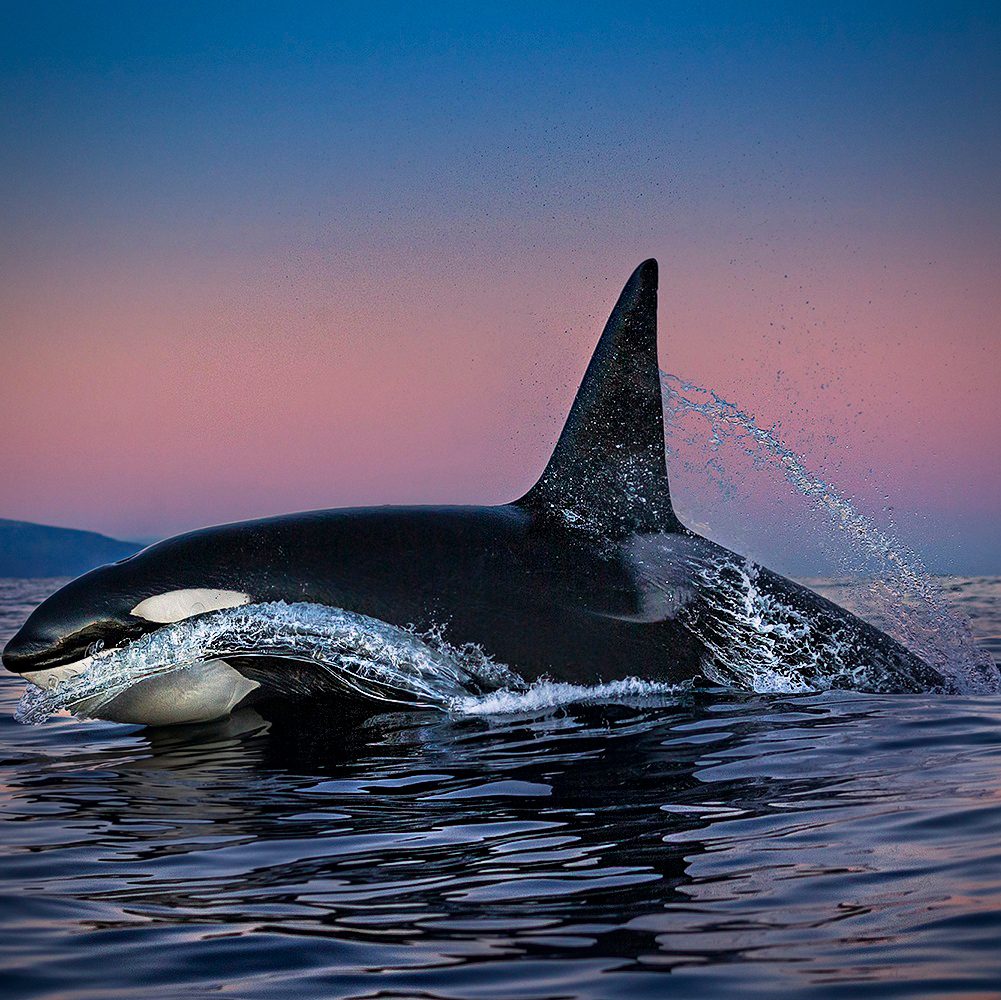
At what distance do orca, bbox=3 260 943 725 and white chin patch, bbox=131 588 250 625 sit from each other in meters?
0.01

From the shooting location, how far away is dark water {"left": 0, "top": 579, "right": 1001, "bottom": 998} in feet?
12.5

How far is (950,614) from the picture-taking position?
40.0 feet

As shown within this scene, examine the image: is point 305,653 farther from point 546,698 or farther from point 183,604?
point 546,698

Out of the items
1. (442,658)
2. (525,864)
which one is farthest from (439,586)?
(525,864)

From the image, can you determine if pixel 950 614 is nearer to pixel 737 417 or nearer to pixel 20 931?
pixel 737 417

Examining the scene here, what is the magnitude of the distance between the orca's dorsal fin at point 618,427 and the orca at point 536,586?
0.04ft

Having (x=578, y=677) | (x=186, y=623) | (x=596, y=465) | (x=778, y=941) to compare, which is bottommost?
(x=778, y=941)

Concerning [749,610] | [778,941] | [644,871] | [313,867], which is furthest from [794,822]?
[749,610]

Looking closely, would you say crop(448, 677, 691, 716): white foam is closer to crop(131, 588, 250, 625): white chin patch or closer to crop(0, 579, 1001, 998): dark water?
crop(0, 579, 1001, 998): dark water

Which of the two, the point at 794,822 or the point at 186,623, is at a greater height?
the point at 186,623

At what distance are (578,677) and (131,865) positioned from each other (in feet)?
14.9

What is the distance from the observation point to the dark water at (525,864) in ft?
12.5

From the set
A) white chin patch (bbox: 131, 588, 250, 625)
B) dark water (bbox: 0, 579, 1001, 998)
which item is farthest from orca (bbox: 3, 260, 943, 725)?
dark water (bbox: 0, 579, 1001, 998)

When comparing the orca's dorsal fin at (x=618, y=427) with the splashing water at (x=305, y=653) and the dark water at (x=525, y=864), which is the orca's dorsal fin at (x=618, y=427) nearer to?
the splashing water at (x=305, y=653)
